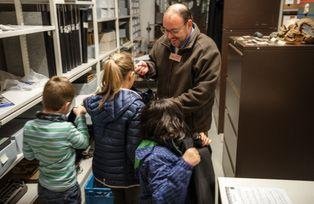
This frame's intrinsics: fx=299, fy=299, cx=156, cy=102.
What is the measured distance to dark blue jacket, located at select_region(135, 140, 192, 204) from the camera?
47.8 inches

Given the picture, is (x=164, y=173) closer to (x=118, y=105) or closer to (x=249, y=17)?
(x=118, y=105)

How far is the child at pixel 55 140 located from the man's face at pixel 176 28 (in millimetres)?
713

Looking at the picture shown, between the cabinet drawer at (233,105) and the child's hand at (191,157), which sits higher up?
the child's hand at (191,157)

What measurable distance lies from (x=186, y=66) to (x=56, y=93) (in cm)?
80

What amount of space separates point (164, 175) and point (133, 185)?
1.62ft

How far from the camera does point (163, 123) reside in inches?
50.0

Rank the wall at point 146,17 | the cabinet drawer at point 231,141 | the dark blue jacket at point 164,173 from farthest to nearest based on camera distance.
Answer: the wall at point 146,17, the cabinet drawer at point 231,141, the dark blue jacket at point 164,173

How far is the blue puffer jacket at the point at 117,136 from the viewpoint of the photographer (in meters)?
1.50

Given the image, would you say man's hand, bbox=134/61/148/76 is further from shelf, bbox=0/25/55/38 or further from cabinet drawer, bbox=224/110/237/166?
cabinet drawer, bbox=224/110/237/166

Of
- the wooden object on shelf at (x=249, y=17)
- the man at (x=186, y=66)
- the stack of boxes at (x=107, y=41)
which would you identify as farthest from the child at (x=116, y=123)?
the wooden object on shelf at (x=249, y=17)

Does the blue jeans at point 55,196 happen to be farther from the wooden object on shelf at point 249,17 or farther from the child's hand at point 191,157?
the wooden object on shelf at point 249,17

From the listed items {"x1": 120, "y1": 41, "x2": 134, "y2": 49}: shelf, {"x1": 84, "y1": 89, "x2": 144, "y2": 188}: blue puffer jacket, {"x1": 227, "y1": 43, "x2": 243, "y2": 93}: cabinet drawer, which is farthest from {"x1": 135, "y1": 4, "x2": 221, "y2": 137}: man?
{"x1": 120, "y1": 41, "x2": 134, "y2": 49}: shelf

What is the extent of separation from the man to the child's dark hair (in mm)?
496

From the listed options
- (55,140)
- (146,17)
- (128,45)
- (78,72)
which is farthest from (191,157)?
(146,17)
